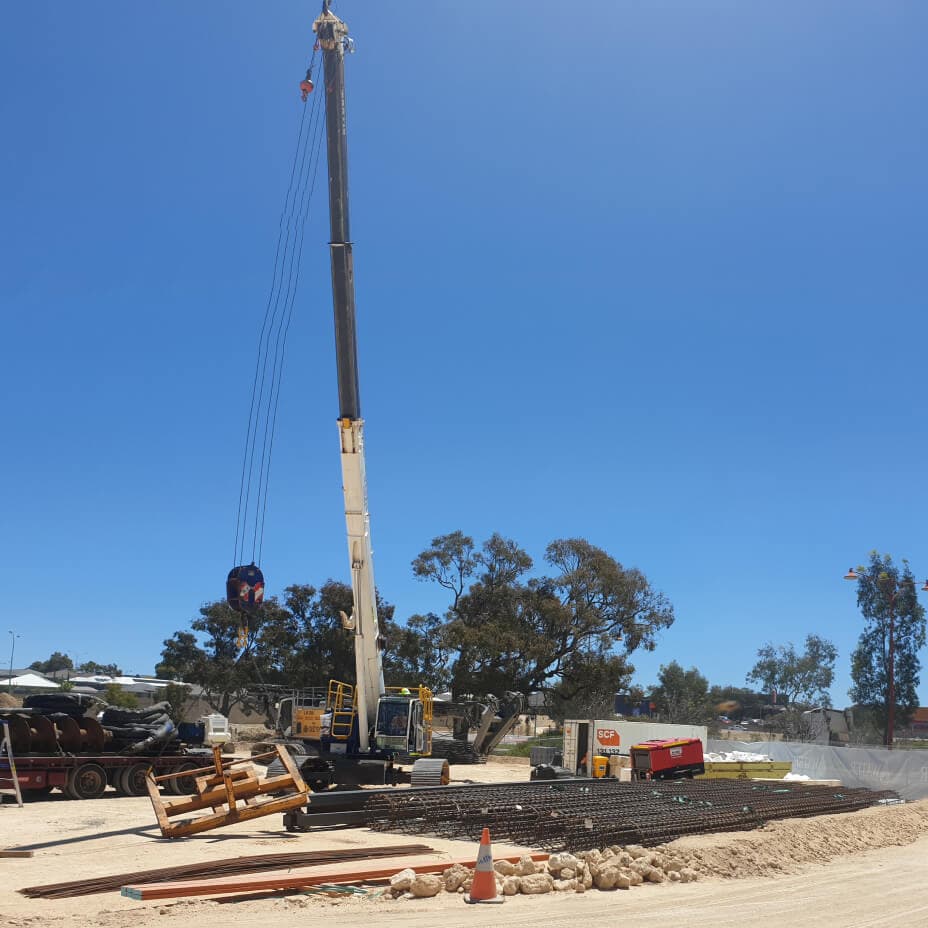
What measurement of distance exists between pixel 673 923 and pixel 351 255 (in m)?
15.1

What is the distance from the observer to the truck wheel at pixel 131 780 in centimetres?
2334

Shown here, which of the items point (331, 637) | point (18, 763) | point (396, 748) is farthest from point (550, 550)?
point (18, 763)

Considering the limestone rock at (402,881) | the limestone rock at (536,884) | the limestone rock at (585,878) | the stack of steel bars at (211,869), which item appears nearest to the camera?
the stack of steel bars at (211,869)

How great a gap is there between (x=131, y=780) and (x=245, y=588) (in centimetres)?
764

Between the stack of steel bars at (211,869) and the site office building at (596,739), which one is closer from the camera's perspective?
the stack of steel bars at (211,869)

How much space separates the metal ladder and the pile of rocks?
12.4 metres

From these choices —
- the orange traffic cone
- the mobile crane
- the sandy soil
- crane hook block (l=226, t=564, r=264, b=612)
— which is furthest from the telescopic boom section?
the orange traffic cone

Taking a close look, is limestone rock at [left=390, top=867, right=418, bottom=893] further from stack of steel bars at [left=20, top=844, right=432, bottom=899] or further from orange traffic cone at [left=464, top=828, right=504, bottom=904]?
stack of steel bars at [left=20, top=844, right=432, bottom=899]

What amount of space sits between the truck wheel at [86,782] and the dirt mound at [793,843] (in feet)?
44.4

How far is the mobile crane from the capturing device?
21250 mm

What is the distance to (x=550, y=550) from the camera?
5362 centimetres

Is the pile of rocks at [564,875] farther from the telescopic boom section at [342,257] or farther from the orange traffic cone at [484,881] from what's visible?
the telescopic boom section at [342,257]

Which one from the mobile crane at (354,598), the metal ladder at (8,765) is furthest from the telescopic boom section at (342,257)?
the metal ladder at (8,765)

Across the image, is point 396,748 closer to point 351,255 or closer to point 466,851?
point 466,851
